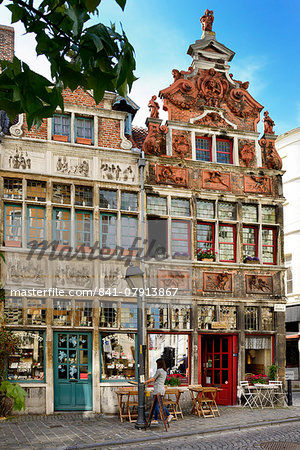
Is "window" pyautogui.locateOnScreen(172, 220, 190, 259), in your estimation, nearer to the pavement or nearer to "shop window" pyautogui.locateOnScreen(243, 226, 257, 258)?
"shop window" pyautogui.locateOnScreen(243, 226, 257, 258)

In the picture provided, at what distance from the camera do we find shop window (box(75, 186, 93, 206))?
598 inches

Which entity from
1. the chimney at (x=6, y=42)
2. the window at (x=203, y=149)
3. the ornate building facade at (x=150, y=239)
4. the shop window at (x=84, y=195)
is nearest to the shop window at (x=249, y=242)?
the ornate building facade at (x=150, y=239)

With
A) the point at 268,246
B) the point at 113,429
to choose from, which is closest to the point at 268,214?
the point at 268,246

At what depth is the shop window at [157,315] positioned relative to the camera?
50.6 ft

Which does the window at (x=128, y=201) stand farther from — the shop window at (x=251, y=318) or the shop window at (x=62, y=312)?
the shop window at (x=251, y=318)

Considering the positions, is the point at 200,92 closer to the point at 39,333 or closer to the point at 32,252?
the point at 32,252

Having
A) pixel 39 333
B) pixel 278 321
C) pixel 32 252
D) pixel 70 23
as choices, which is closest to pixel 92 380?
pixel 39 333

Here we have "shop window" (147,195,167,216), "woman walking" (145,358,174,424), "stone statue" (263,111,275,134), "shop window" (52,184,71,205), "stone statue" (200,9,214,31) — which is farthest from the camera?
"stone statue" (200,9,214,31)

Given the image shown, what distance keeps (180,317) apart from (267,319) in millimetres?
2995

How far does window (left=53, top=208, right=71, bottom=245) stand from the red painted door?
5.44 metres

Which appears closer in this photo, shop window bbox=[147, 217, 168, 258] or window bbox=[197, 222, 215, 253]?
shop window bbox=[147, 217, 168, 258]

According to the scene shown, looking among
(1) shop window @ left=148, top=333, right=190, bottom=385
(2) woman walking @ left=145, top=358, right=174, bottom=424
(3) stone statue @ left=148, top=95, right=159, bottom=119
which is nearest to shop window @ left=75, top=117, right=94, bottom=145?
(3) stone statue @ left=148, top=95, right=159, bottom=119

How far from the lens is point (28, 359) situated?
548 inches

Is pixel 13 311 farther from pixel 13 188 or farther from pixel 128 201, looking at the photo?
pixel 128 201
